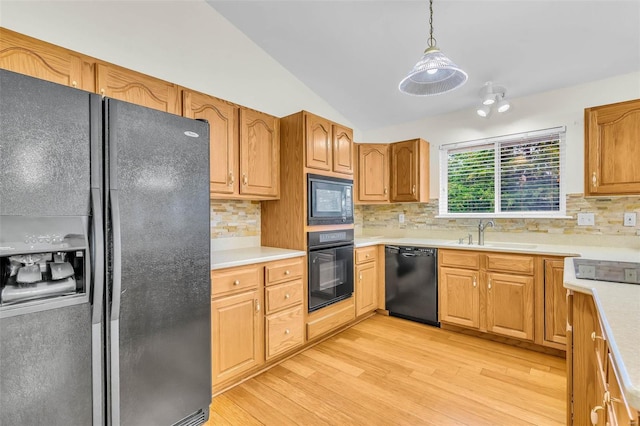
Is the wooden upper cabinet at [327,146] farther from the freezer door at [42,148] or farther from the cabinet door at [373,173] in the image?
the freezer door at [42,148]

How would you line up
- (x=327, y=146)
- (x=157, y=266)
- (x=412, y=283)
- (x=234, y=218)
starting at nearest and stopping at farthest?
(x=157, y=266), (x=234, y=218), (x=327, y=146), (x=412, y=283)

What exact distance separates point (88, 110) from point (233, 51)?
73.1 inches

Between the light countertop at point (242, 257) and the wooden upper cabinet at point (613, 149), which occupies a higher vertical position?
the wooden upper cabinet at point (613, 149)

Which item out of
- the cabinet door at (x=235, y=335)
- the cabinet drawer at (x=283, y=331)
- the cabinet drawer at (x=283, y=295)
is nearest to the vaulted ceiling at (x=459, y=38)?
the cabinet drawer at (x=283, y=295)

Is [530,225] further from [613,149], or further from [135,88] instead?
[135,88]

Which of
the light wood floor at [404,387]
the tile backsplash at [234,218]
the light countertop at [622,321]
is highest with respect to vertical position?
the tile backsplash at [234,218]

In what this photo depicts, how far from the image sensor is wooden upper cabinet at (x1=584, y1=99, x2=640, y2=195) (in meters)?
2.31

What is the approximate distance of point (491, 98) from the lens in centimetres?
290

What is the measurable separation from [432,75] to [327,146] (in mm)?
1222

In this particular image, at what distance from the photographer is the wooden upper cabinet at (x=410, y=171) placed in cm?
358

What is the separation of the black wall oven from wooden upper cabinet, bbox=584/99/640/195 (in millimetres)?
2123

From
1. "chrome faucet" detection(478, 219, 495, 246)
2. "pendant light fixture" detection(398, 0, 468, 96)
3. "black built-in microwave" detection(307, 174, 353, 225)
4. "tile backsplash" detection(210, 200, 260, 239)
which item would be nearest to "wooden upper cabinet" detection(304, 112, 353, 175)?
"black built-in microwave" detection(307, 174, 353, 225)

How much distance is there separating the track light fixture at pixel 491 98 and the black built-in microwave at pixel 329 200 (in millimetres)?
1547

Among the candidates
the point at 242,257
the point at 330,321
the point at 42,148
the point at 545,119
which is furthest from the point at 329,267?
the point at 545,119
